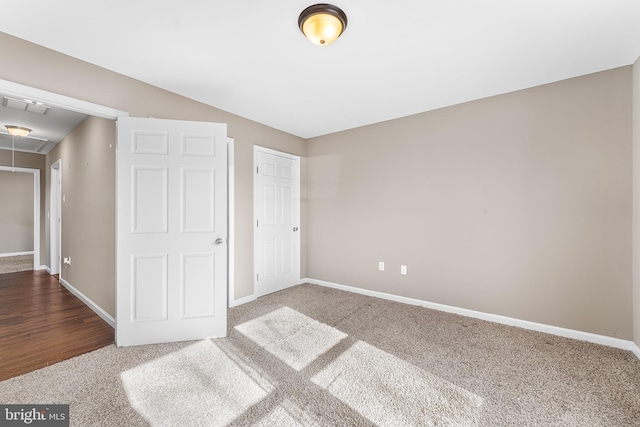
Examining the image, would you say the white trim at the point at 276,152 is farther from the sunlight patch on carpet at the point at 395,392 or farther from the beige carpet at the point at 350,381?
the sunlight patch on carpet at the point at 395,392

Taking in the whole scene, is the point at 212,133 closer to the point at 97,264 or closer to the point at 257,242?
the point at 257,242

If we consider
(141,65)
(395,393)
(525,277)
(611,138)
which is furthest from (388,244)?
(141,65)

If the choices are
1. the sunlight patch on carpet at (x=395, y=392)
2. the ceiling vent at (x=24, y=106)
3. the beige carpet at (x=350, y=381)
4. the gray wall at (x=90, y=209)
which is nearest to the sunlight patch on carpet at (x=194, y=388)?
the beige carpet at (x=350, y=381)

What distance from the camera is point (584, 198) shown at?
98.9 inches

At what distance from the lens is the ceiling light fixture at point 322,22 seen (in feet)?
5.55

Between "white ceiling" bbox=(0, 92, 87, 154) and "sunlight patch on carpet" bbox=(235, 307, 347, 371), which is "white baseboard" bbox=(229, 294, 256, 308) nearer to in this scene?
"sunlight patch on carpet" bbox=(235, 307, 347, 371)

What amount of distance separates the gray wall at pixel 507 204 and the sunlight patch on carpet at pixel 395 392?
5.06ft

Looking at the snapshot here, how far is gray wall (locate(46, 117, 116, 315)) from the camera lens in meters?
2.96

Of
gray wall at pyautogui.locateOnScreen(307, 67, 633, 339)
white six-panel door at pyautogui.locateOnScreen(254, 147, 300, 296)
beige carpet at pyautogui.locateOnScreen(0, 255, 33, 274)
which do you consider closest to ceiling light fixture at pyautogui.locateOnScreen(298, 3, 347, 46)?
gray wall at pyautogui.locateOnScreen(307, 67, 633, 339)

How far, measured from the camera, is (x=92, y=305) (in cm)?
334

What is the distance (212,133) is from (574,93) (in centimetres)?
354

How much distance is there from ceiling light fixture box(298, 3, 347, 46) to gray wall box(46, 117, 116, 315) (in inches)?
96.9

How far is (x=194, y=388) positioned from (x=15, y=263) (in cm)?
737

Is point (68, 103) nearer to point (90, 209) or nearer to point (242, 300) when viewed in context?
point (90, 209)
